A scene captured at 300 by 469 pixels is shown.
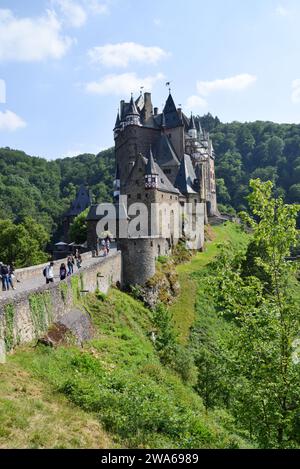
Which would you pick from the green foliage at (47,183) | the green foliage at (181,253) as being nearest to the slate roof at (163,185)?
the green foliage at (181,253)

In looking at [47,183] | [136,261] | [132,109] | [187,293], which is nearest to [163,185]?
[187,293]

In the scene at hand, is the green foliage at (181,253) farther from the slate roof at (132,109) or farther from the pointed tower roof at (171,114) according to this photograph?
the slate roof at (132,109)

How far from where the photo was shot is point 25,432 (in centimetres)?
920

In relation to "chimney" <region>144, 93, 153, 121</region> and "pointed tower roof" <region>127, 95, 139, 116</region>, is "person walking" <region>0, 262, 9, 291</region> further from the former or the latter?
"chimney" <region>144, 93, 153, 121</region>

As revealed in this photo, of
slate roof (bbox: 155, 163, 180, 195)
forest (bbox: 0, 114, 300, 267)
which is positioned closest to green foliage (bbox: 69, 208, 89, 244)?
slate roof (bbox: 155, 163, 180, 195)

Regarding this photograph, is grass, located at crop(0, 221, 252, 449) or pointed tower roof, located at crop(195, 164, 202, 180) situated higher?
pointed tower roof, located at crop(195, 164, 202, 180)

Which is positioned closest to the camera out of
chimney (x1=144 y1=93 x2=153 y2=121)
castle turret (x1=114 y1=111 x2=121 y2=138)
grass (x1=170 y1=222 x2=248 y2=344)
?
grass (x1=170 y1=222 x2=248 y2=344)

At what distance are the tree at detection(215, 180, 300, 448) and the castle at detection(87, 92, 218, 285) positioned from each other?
23.3m

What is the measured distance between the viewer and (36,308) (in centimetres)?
1691

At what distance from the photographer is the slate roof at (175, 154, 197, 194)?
56.2m

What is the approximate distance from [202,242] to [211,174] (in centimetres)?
3422

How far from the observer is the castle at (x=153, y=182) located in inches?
1476

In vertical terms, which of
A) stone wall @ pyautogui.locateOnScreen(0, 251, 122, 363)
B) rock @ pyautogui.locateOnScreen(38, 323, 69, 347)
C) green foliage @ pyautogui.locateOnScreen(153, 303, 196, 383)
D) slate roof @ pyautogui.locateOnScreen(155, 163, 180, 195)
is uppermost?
slate roof @ pyautogui.locateOnScreen(155, 163, 180, 195)
